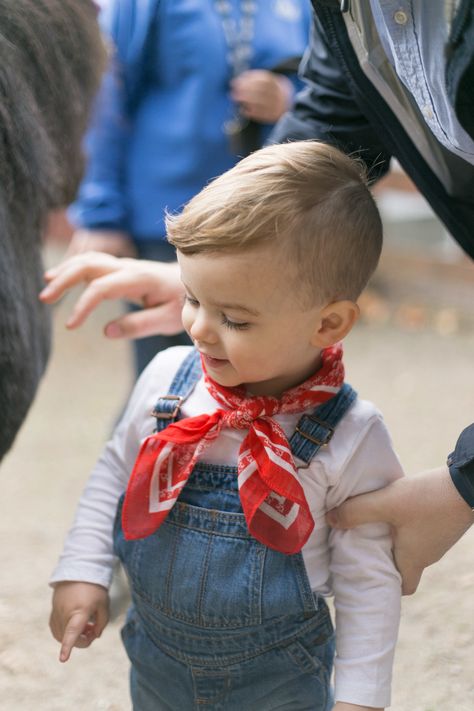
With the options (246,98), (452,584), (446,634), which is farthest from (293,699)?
(246,98)

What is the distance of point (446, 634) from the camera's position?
59.8 inches

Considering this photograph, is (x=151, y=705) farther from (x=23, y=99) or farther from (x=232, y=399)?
(x=23, y=99)

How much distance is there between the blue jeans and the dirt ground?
0.42 m

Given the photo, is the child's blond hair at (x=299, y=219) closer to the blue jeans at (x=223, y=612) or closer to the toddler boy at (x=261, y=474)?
the toddler boy at (x=261, y=474)

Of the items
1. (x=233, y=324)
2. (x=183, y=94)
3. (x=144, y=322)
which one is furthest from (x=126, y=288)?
(x=183, y=94)

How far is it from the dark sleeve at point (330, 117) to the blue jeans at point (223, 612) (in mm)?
467

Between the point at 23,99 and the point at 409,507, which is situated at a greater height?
the point at 23,99

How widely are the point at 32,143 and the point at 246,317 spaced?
0.44m

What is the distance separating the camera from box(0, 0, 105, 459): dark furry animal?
3.42ft

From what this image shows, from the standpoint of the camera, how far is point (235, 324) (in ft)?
2.72

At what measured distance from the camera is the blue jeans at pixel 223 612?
87 centimetres

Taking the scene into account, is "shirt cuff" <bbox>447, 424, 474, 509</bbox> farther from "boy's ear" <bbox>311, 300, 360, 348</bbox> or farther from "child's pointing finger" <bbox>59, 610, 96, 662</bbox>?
"child's pointing finger" <bbox>59, 610, 96, 662</bbox>

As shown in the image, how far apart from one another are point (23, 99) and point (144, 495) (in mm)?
515

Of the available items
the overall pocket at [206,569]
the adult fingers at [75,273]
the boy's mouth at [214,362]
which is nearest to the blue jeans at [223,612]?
the overall pocket at [206,569]
